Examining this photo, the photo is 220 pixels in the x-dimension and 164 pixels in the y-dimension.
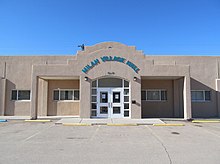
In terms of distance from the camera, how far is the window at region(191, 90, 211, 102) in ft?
58.9

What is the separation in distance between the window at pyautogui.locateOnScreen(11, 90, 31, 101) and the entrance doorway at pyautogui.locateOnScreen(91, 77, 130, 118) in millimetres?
7397

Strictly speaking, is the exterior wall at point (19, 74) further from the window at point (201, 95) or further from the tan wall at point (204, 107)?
the tan wall at point (204, 107)

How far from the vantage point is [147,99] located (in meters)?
17.9

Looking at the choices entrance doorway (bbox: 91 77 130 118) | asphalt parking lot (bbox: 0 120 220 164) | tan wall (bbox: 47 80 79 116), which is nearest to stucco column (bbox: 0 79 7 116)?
tan wall (bbox: 47 80 79 116)

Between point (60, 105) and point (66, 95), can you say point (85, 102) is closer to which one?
point (66, 95)

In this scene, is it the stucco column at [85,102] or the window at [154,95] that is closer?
the stucco column at [85,102]

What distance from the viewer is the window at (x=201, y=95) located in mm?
17938

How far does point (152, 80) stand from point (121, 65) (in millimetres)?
4564

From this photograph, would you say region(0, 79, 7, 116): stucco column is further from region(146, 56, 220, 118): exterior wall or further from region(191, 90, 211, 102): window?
region(191, 90, 211, 102): window

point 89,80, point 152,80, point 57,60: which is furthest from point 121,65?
point 57,60

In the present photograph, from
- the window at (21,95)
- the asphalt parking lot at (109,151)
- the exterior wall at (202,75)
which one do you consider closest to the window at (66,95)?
the window at (21,95)

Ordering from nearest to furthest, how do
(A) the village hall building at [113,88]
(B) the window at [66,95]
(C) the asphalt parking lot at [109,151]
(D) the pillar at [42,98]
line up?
(C) the asphalt parking lot at [109,151] < (A) the village hall building at [113,88] < (D) the pillar at [42,98] < (B) the window at [66,95]

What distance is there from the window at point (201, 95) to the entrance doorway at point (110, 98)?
7.30 metres

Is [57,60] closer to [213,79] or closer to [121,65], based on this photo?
[121,65]
